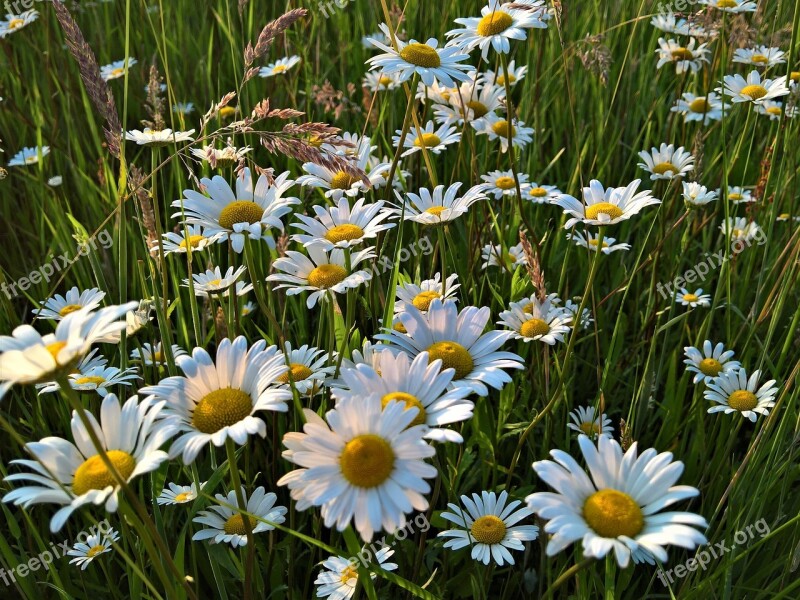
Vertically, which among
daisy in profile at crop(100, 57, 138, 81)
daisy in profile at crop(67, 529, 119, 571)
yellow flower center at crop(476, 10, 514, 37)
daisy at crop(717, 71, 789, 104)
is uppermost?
yellow flower center at crop(476, 10, 514, 37)

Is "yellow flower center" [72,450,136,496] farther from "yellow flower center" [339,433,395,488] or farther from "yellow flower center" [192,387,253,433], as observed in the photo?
"yellow flower center" [339,433,395,488]

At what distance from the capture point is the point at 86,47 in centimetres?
165

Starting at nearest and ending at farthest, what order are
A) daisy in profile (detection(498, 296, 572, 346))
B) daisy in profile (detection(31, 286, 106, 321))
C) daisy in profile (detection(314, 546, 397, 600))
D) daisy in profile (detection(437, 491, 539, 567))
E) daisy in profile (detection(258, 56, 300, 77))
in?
daisy in profile (detection(314, 546, 397, 600))
daisy in profile (detection(437, 491, 539, 567))
daisy in profile (detection(498, 296, 572, 346))
daisy in profile (detection(31, 286, 106, 321))
daisy in profile (detection(258, 56, 300, 77))

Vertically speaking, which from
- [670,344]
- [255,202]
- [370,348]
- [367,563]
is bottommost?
[670,344]

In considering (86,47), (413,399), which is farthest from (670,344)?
(86,47)

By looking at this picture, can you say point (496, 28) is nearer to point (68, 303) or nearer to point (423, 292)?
point (423, 292)

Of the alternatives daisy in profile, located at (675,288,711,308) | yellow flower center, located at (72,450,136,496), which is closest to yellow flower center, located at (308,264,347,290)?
yellow flower center, located at (72,450,136,496)

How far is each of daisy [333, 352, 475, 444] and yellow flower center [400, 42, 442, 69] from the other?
1020 millimetres

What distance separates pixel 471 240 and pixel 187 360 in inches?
55.8

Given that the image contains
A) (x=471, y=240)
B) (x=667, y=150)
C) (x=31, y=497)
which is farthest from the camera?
(x=667, y=150)

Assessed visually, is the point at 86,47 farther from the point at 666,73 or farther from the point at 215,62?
the point at 666,73

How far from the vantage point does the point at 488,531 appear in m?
1.62

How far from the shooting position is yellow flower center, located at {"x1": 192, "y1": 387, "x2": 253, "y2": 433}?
116 cm

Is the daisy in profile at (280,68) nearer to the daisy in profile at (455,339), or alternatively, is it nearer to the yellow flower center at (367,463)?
the daisy in profile at (455,339)
